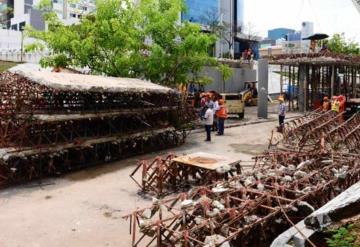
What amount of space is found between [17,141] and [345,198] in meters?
7.98

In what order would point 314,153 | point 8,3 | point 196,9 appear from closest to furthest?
point 314,153, point 196,9, point 8,3

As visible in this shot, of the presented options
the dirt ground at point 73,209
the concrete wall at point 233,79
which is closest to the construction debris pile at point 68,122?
the dirt ground at point 73,209

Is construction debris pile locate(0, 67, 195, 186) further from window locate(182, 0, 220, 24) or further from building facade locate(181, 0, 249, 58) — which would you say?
window locate(182, 0, 220, 24)

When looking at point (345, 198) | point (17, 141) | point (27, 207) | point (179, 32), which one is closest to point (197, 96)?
point (179, 32)

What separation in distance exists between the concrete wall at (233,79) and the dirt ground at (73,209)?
18.8m

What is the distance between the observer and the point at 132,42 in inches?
663

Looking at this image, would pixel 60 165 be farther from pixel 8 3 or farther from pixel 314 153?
pixel 8 3

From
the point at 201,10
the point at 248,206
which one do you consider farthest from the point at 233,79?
the point at 201,10

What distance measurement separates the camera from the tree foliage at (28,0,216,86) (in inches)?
674

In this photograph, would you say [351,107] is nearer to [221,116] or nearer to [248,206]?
[221,116]

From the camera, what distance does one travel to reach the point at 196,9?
67.2m

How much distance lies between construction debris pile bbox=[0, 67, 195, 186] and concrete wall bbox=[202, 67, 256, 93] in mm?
15790

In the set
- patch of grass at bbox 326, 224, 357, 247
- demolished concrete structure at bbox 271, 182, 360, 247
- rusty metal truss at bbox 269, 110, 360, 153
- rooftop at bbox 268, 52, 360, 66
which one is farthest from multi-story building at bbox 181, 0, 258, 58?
patch of grass at bbox 326, 224, 357, 247

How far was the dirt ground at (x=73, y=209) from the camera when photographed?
7324 millimetres
